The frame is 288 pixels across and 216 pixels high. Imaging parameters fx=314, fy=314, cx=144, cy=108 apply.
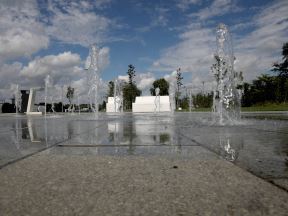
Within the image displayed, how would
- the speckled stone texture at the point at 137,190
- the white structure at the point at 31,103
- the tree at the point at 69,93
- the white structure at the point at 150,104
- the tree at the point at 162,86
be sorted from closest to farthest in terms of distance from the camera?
the speckled stone texture at the point at 137,190
the white structure at the point at 31,103
the white structure at the point at 150,104
the tree at the point at 69,93
the tree at the point at 162,86

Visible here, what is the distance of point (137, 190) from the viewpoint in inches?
108

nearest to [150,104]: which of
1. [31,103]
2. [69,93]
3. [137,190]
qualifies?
[31,103]

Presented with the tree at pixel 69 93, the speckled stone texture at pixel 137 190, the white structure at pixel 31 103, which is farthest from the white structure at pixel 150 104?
the speckled stone texture at pixel 137 190

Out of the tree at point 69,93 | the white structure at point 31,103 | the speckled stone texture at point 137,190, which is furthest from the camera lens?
the tree at point 69,93

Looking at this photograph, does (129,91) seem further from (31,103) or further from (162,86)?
(31,103)

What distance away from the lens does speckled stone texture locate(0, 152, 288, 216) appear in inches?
90.7

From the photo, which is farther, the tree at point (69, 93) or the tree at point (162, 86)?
the tree at point (162, 86)

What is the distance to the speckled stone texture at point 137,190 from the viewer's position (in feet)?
7.56

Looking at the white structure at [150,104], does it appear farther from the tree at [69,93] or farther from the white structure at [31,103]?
the tree at [69,93]

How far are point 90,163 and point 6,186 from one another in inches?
47.9

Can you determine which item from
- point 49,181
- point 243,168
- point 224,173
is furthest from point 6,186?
point 243,168

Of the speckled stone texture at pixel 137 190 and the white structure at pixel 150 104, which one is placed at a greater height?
the white structure at pixel 150 104

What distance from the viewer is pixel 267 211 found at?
2.23 m

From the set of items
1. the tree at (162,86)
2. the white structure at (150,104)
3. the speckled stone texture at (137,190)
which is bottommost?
the speckled stone texture at (137,190)
